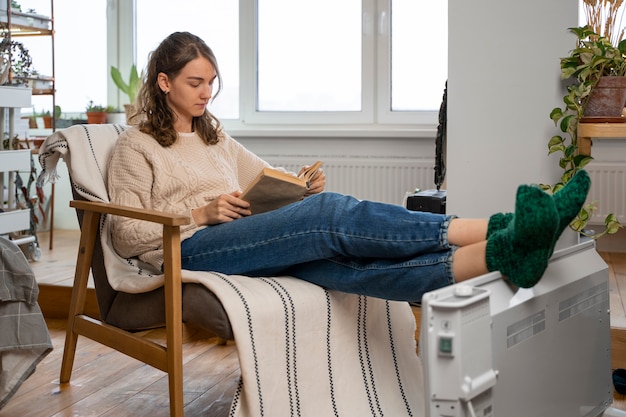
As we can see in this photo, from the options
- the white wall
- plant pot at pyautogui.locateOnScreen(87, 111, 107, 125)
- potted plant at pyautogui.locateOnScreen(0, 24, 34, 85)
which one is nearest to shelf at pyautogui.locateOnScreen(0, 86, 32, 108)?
potted plant at pyautogui.locateOnScreen(0, 24, 34, 85)

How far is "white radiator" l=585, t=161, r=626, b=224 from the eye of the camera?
412 cm

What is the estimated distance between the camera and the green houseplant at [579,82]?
7.30 ft

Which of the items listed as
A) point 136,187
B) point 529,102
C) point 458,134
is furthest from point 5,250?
point 529,102

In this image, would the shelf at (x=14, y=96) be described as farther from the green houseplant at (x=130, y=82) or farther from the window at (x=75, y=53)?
the window at (x=75, y=53)

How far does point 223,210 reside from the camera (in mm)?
1961

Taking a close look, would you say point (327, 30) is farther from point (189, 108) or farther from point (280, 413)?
point (280, 413)

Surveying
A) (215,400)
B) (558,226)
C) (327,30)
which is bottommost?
(215,400)

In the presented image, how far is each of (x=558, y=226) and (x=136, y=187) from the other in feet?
3.66

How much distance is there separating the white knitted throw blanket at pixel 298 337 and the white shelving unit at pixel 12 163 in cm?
110

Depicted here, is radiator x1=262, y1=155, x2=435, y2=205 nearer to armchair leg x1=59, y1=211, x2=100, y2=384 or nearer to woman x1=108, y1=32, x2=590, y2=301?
woman x1=108, y1=32, x2=590, y2=301

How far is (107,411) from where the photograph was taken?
215 cm

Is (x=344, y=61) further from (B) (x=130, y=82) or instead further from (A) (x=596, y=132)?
(A) (x=596, y=132)

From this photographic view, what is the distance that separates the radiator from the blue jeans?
2.24m

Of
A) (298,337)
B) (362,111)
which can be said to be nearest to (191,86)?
(298,337)
